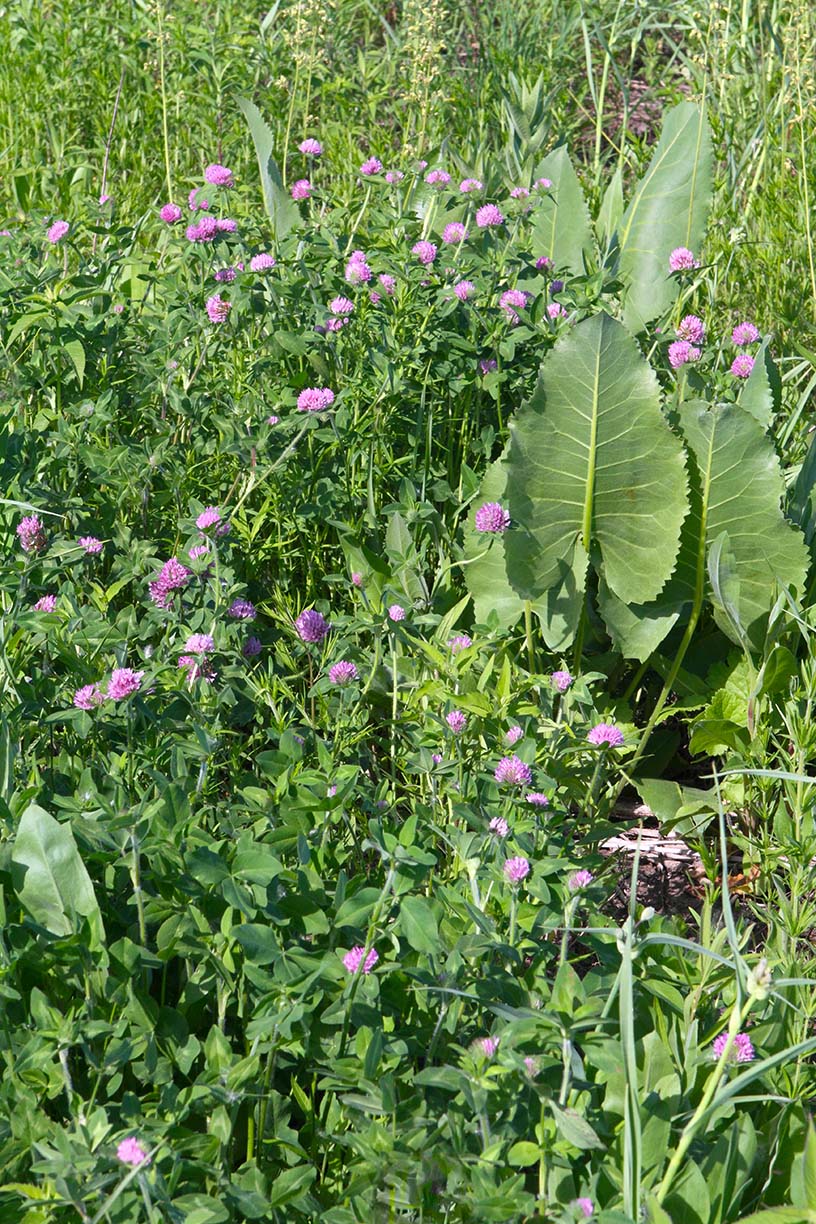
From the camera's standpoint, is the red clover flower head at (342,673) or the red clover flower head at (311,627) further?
the red clover flower head at (311,627)

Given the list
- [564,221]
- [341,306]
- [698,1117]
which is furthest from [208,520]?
[564,221]

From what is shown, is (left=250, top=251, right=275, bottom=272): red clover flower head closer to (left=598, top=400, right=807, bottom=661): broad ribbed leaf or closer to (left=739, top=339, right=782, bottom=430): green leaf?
(left=598, top=400, right=807, bottom=661): broad ribbed leaf

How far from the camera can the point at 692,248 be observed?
3.03m

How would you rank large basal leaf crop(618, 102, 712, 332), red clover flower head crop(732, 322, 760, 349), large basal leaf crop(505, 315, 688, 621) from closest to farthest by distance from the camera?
large basal leaf crop(505, 315, 688, 621) < red clover flower head crop(732, 322, 760, 349) < large basal leaf crop(618, 102, 712, 332)

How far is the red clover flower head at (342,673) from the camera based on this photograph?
81.7 inches

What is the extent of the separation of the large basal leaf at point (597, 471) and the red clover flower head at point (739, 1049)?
38.6 inches

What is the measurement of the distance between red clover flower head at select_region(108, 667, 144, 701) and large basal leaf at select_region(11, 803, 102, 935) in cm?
26

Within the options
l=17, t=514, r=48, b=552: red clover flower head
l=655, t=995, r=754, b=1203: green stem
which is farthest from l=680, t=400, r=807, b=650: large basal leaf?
l=17, t=514, r=48, b=552: red clover flower head

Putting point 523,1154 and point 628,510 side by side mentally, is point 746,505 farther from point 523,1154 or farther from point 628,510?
point 523,1154

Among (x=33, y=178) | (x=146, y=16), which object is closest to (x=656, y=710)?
(x=33, y=178)

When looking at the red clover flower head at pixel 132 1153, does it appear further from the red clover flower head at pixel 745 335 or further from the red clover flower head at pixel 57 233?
the red clover flower head at pixel 745 335

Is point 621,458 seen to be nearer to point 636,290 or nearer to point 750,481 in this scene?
point 750,481

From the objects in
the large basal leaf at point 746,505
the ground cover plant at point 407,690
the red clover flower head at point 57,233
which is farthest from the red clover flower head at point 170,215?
the large basal leaf at point 746,505

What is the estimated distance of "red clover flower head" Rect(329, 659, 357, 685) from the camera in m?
2.08
